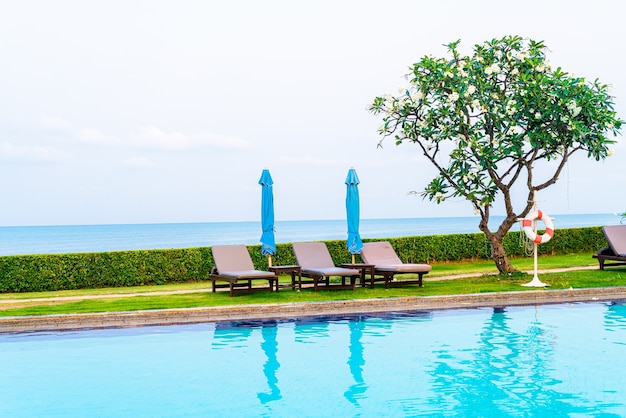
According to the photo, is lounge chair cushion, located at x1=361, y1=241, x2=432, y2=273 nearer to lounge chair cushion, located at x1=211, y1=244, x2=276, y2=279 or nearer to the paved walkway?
the paved walkway

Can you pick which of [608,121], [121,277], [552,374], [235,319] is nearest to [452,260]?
[608,121]

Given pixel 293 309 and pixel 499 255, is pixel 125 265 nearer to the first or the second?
pixel 293 309

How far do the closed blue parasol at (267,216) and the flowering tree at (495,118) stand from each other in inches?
112

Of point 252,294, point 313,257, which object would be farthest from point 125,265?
point 313,257

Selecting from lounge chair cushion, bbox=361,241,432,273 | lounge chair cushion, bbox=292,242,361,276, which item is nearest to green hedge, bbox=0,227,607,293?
lounge chair cushion, bbox=361,241,432,273

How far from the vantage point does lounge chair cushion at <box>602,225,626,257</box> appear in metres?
19.0

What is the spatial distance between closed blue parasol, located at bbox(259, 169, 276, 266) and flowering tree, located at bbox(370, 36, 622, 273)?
9.34 ft

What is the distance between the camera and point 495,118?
16625 millimetres

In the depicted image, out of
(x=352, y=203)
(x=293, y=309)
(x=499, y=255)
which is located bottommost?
(x=293, y=309)

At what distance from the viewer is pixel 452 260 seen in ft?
76.5

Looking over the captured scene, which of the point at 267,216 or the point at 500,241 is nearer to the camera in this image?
the point at 267,216

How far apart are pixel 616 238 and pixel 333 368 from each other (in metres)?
11.9

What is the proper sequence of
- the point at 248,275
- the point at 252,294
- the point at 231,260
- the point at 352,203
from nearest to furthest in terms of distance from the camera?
1. the point at 248,275
2. the point at 252,294
3. the point at 231,260
4. the point at 352,203

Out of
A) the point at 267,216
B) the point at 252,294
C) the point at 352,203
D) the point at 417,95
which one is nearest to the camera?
the point at 252,294
